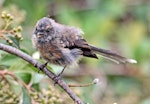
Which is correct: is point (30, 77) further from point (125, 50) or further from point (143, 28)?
point (143, 28)

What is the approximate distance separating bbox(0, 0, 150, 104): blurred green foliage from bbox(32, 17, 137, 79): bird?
4.61 feet

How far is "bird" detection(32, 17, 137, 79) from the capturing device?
3.76 m

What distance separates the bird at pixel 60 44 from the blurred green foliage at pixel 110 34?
140 centimetres

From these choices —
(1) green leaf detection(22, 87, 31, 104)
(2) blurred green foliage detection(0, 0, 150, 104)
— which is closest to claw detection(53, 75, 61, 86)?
(1) green leaf detection(22, 87, 31, 104)

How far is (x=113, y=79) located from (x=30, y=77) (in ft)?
9.28

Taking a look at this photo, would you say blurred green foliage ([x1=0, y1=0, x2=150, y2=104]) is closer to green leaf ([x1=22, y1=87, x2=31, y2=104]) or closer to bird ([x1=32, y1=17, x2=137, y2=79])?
bird ([x1=32, y1=17, x2=137, y2=79])

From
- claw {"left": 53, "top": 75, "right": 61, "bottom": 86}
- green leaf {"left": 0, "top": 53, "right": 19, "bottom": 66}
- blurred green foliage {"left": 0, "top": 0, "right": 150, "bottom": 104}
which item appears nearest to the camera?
claw {"left": 53, "top": 75, "right": 61, "bottom": 86}

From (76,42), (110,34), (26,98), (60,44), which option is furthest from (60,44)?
(110,34)

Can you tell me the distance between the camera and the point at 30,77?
373cm

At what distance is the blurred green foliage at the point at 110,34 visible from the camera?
5949 millimetres

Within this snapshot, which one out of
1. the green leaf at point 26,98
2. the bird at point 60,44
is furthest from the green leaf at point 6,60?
the green leaf at point 26,98

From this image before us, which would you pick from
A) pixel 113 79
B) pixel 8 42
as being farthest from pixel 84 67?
pixel 8 42

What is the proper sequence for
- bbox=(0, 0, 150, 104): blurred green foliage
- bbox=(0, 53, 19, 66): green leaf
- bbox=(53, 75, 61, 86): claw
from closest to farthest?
1. bbox=(53, 75, 61, 86): claw
2. bbox=(0, 53, 19, 66): green leaf
3. bbox=(0, 0, 150, 104): blurred green foliage

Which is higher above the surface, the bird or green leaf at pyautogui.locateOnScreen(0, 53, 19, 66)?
the bird
